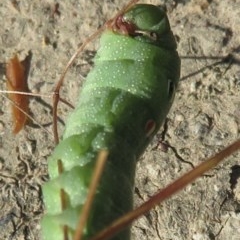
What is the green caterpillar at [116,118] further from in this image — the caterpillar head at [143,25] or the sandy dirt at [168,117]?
the sandy dirt at [168,117]

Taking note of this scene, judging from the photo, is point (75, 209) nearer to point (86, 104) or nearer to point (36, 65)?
point (86, 104)

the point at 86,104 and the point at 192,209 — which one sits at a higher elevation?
the point at 86,104

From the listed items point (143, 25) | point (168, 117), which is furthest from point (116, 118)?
point (168, 117)

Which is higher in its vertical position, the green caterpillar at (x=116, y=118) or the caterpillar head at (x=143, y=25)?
the caterpillar head at (x=143, y=25)

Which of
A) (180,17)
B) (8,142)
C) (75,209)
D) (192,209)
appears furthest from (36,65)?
(75,209)

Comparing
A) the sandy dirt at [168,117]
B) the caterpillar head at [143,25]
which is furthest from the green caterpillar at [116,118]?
the sandy dirt at [168,117]

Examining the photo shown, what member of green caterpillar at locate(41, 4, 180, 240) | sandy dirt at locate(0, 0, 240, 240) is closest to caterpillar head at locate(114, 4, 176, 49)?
green caterpillar at locate(41, 4, 180, 240)
